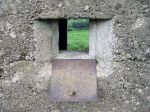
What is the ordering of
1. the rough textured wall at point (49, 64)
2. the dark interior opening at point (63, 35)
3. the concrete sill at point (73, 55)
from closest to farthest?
the rough textured wall at point (49, 64) → the concrete sill at point (73, 55) → the dark interior opening at point (63, 35)

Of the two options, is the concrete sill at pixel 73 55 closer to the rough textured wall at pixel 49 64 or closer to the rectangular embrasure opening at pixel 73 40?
the rectangular embrasure opening at pixel 73 40

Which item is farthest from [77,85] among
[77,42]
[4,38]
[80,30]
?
[80,30]

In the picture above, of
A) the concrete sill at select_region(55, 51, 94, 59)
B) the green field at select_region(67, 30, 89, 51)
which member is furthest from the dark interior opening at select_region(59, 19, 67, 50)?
the concrete sill at select_region(55, 51, 94, 59)

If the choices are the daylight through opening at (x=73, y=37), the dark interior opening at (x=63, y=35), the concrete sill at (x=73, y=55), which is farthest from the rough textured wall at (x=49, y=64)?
the dark interior opening at (x=63, y=35)

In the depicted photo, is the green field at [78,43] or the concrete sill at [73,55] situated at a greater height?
the concrete sill at [73,55]

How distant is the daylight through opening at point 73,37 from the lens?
396cm

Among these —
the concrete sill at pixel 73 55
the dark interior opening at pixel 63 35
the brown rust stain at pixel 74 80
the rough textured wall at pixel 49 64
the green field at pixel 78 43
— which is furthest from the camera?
the green field at pixel 78 43

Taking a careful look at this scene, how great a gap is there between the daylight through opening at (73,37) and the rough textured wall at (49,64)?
0.90 meters

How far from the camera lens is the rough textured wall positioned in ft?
8.74

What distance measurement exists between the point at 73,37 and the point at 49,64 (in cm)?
249

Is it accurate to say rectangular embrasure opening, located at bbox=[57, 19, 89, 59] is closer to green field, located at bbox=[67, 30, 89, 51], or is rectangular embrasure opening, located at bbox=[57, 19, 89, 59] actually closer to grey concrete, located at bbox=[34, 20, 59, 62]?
green field, located at bbox=[67, 30, 89, 51]

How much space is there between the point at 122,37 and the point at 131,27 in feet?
0.32

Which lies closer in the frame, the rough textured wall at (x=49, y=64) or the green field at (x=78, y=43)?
the rough textured wall at (x=49, y=64)

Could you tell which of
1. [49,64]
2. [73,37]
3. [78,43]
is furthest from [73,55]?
[73,37]
